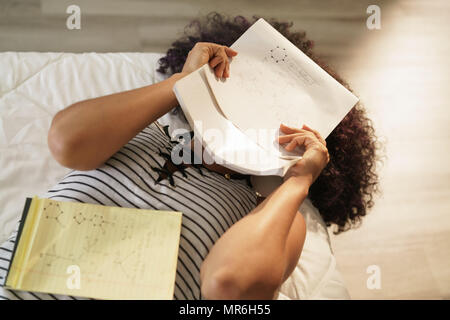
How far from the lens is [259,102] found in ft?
2.11

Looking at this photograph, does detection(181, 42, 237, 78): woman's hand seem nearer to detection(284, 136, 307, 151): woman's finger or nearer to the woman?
the woman

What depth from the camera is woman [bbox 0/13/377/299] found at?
1.67 ft

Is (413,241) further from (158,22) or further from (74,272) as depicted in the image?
(158,22)

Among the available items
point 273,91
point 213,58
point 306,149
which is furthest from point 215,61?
point 306,149

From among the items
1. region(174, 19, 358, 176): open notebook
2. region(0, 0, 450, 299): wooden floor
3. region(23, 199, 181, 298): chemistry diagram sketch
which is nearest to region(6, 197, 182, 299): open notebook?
region(23, 199, 181, 298): chemistry diagram sketch

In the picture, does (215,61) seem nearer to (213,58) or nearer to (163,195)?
(213,58)

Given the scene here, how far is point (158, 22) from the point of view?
1.22 meters

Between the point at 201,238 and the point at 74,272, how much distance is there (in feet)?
0.67

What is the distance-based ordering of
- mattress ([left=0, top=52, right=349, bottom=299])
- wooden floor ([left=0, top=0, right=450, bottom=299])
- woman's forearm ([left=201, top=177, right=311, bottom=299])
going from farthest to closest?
1. wooden floor ([left=0, top=0, right=450, bottom=299])
2. mattress ([left=0, top=52, right=349, bottom=299])
3. woman's forearm ([left=201, top=177, right=311, bottom=299])

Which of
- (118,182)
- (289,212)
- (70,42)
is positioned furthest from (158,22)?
(289,212)

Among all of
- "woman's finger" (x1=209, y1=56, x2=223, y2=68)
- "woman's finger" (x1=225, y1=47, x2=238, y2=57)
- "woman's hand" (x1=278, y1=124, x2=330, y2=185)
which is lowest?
"woman's hand" (x1=278, y1=124, x2=330, y2=185)

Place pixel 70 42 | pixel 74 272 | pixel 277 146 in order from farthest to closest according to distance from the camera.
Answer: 1. pixel 70 42
2. pixel 277 146
3. pixel 74 272

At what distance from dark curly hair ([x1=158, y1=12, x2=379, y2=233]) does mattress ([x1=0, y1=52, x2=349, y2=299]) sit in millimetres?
50

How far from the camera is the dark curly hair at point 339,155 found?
0.78 meters
